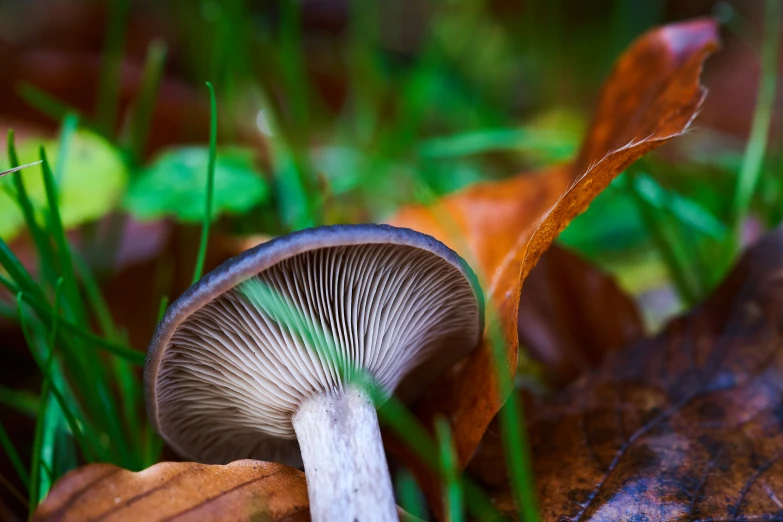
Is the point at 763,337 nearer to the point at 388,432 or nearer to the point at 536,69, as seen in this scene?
the point at 388,432

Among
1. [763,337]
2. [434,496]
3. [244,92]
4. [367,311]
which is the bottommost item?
[434,496]

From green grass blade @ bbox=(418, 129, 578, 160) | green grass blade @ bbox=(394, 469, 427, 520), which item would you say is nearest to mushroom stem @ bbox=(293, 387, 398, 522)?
green grass blade @ bbox=(394, 469, 427, 520)

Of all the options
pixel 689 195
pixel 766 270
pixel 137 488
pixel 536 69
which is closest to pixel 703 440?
pixel 766 270

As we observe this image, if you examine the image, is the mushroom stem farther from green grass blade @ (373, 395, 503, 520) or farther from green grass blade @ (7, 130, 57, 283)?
green grass blade @ (7, 130, 57, 283)

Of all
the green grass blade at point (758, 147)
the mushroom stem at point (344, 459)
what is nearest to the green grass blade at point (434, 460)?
the mushroom stem at point (344, 459)

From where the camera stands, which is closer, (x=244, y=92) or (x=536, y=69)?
(x=244, y=92)

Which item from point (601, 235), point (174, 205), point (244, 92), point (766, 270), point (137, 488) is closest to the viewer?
point (137, 488)
